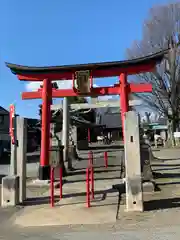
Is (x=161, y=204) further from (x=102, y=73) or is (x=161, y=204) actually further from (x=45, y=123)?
(x=102, y=73)

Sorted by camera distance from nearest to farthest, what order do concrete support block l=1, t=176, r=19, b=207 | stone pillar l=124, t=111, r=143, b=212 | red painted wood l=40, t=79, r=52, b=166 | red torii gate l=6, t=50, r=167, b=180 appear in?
stone pillar l=124, t=111, r=143, b=212 → concrete support block l=1, t=176, r=19, b=207 → red painted wood l=40, t=79, r=52, b=166 → red torii gate l=6, t=50, r=167, b=180

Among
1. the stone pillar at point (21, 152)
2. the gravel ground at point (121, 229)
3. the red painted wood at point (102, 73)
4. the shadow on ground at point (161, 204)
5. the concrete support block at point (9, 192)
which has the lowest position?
the gravel ground at point (121, 229)

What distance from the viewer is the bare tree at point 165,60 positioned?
33281mm

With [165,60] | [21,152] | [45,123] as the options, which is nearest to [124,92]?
[45,123]

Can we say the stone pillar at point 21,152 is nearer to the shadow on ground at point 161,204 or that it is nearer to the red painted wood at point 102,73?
the shadow on ground at point 161,204

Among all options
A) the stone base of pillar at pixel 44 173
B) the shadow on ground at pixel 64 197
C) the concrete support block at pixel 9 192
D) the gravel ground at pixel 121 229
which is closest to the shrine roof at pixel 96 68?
the stone base of pillar at pixel 44 173

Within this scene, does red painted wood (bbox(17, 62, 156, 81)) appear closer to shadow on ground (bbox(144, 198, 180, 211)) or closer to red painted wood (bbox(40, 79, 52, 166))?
red painted wood (bbox(40, 79, 52, 166))

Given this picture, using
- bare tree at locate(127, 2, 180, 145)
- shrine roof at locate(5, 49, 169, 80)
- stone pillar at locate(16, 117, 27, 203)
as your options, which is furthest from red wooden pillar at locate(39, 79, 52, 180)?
bare tree at locate(127, 2, 180, 145)

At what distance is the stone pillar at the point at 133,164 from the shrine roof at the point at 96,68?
6184 millimetres

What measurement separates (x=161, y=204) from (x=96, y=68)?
297 inches

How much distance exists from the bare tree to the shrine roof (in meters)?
19.2

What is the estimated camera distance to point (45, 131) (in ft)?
47.5

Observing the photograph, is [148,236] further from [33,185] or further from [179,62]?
[179,62]

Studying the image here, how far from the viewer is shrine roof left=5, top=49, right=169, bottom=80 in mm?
14805
